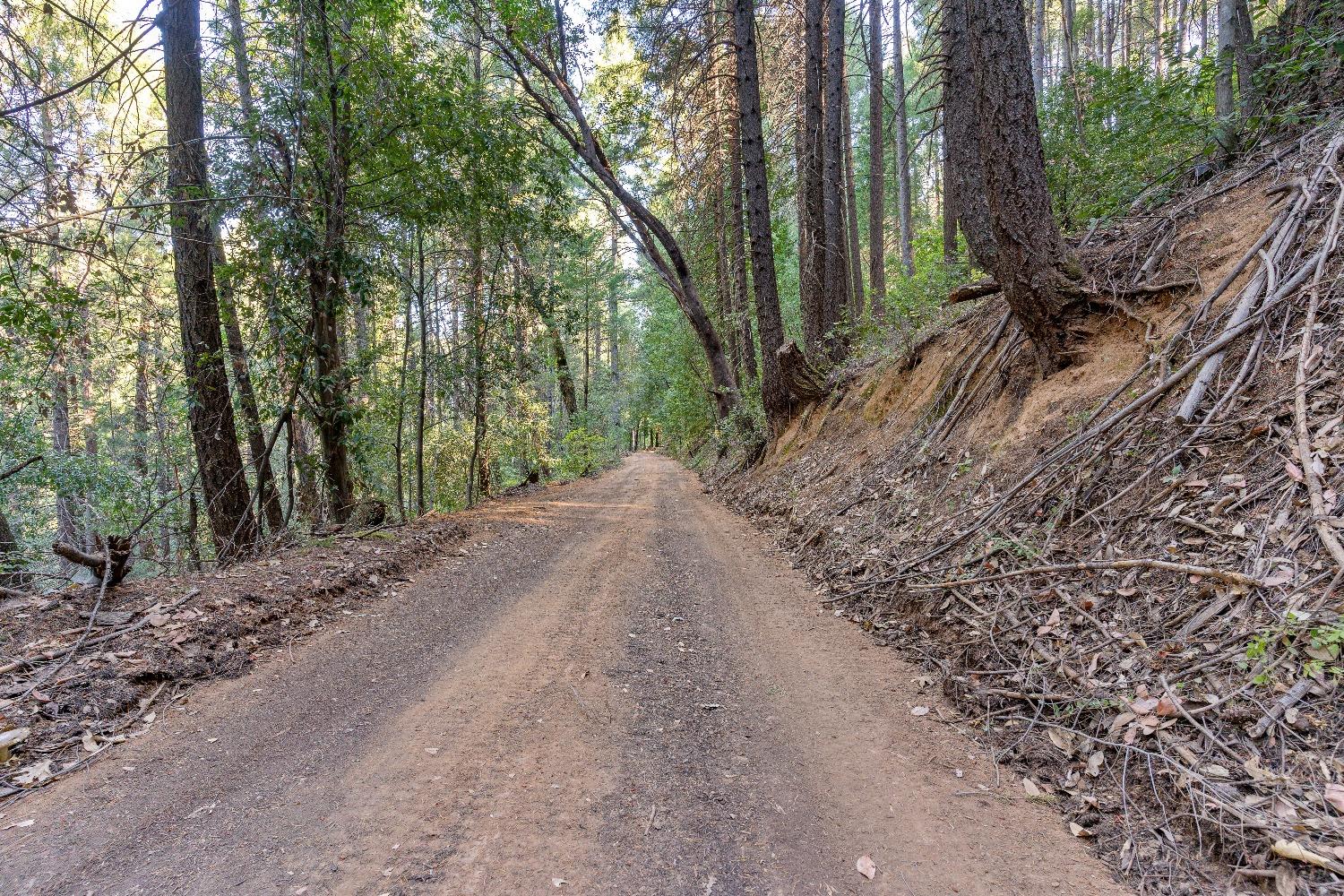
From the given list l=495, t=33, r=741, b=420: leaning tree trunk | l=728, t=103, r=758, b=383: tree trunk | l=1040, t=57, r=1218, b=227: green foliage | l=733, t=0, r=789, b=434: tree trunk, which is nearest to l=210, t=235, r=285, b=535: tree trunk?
l=495, t=33, r=741, b=420: leaning tree trunk

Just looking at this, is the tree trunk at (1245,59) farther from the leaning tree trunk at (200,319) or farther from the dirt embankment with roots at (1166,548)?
the leaning tree trunk at (200,319)

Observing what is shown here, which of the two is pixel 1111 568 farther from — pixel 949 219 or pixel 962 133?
pixel 949 219

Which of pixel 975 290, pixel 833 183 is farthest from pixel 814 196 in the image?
pixel 975 290

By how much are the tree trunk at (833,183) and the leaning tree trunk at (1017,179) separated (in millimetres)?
5642

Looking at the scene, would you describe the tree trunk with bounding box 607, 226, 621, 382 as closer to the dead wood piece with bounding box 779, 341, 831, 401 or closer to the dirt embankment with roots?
the dead wood piece with bounding box 779, 341, 831, 401

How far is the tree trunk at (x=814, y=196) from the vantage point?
10.9 metres

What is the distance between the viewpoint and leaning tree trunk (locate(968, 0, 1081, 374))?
4801mm

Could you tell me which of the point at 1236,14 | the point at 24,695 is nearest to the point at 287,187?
the point at 24,695

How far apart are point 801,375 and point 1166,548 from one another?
8090 mm

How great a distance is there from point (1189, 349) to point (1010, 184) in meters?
1.90

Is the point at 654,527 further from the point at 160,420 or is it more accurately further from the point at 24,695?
the point at 160,420

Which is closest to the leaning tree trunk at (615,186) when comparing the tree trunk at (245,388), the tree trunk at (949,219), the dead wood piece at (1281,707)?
the tree trunk at (949,219)

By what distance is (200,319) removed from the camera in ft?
21.9

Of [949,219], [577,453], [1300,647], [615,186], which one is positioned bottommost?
[1300,647]
